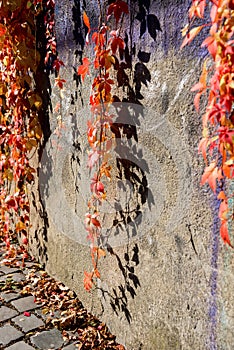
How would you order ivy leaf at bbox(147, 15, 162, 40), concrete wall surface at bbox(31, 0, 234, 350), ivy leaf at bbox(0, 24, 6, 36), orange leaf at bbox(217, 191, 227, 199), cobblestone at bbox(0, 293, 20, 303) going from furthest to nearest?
ivy leaf at bbox(0, 24, 6, 36) → cobblestone at bbox(0, 293, 20, 303) → ivy leaf at bbox(147, 15, 162, 40) → concrete wall surface at bbox(31, 0, 234, 350) → orange leaf at bbox(217, 191, 227, 199)

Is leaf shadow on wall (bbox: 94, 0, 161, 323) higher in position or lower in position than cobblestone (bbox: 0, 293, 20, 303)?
higher

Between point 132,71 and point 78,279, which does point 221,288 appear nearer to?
point 132,71

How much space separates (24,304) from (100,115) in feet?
4.65

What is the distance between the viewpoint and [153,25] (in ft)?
6.38

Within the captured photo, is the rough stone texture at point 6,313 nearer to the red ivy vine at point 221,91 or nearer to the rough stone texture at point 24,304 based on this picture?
the rough stone texture at point 24,304

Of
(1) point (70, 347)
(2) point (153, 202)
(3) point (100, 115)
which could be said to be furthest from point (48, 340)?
(3) point (100, 115)

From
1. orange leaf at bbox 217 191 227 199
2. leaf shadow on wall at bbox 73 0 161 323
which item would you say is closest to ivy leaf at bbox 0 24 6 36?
leaf shadow on wall at bbox 73 0 161 323

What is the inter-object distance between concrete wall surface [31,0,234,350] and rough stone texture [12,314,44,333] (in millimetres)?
342

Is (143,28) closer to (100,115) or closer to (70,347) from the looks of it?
(100,115)

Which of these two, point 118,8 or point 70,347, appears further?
point 70,347

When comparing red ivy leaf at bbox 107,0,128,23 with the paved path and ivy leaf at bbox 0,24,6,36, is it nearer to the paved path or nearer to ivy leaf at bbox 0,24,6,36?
ivy leaf at bbox 0,24,6,36

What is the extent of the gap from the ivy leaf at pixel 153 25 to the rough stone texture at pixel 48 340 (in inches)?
68.1

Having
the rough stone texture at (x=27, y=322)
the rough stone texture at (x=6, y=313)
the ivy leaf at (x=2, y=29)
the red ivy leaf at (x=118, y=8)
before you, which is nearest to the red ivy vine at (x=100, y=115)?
the red ivy leaf at (x=118, y=8)

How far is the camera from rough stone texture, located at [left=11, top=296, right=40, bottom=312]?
9.37 feet
